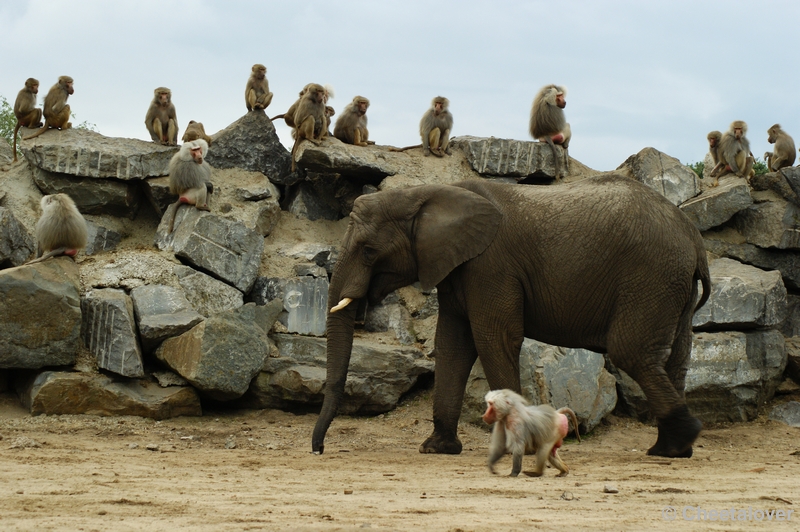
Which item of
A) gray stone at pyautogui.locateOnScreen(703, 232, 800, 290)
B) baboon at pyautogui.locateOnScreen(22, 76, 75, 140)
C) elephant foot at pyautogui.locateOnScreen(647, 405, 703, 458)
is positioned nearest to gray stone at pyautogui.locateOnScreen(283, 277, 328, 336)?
baboon at pyautogui.locateOnScreen(22, 76, 75, 140)

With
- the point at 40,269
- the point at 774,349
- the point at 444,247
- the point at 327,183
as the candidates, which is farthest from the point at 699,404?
the point at 40,269

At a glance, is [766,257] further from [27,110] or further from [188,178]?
[27,110]

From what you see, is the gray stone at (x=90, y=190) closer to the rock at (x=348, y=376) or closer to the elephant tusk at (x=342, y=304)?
the rock at (x=348, y=376)

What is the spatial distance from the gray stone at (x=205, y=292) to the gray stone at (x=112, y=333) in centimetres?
92

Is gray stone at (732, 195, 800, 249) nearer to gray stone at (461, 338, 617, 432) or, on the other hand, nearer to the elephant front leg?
gray stone at (461, 338, 617, 432)

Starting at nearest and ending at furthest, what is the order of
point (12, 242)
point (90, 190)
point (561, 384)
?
point (561, 384)
point (12, 242)
point (90, 190)

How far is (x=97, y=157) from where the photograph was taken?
42.2ft

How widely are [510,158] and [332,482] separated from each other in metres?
9.07

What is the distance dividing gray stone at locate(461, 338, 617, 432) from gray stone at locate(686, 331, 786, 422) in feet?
4.36

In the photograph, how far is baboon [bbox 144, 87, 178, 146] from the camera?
14.1 metres

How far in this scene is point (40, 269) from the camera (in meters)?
10.6

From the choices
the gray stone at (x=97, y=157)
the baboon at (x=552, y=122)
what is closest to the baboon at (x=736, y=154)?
the baboon at (x=552, y=122)

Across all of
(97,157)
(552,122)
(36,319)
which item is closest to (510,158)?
(552,122)

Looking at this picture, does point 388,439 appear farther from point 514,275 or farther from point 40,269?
point 40,269
